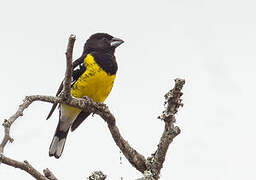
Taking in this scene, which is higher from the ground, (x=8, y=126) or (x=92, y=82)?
(x=92, y=82)

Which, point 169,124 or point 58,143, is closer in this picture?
point 169,124

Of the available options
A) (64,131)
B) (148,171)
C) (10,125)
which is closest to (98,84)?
(64,131)

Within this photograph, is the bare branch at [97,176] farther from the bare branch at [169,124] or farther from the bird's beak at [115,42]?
the bird's beak at [115,42]

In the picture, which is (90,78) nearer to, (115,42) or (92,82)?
(92,82)

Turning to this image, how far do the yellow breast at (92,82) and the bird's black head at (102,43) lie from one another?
0.79 meters

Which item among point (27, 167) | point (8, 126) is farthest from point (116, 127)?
point (8, 126)

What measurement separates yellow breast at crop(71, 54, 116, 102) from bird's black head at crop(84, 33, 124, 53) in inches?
31.2

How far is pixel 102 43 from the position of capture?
750 cm

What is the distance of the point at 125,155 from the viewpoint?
16.3 ft

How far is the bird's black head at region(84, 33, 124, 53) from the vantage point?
A: 7.37 m

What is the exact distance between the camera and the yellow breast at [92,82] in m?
6.41

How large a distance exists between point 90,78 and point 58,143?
1.39m

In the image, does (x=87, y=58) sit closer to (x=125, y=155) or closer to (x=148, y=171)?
(x=125, y=155)

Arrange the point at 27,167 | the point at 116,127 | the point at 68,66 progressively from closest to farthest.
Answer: the point at 27,167, the point at 68,66, the point at 116,127
